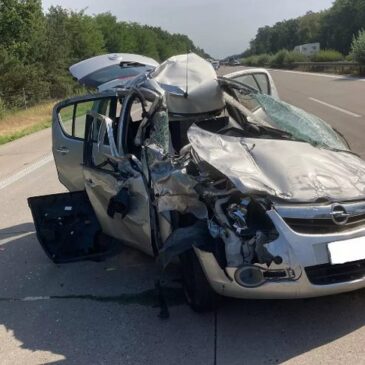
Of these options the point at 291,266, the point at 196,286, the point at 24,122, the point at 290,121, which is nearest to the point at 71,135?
the point at 290,121

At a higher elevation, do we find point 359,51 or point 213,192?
point 213,192

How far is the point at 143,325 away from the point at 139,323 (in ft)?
0.15

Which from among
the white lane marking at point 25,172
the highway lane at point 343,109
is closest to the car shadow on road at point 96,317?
the white lane marking at point 25,172

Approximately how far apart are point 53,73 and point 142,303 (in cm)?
3396

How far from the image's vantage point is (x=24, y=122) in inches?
1030

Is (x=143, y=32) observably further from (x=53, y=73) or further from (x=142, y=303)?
(x=142, y=303)

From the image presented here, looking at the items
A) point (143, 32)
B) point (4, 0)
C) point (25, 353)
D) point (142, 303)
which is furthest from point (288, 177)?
point (143, 32)

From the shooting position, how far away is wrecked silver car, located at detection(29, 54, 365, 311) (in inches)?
136

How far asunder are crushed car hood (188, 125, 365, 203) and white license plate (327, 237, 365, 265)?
0.99ft

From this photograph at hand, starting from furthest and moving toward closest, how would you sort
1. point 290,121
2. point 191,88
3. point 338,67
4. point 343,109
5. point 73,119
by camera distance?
point 338,67, point 343,109, point 73,119, point 191,88, point 290,121

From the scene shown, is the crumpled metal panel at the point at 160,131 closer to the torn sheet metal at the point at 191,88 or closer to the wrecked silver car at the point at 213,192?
the wrecked silver car at the point at 213,192

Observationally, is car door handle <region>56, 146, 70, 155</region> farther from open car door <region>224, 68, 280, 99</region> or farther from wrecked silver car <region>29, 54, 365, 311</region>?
open car door <region>224, 68, 280, 99</region>

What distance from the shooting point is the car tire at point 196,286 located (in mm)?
3809

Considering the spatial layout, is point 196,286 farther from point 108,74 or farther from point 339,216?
point 108,74
